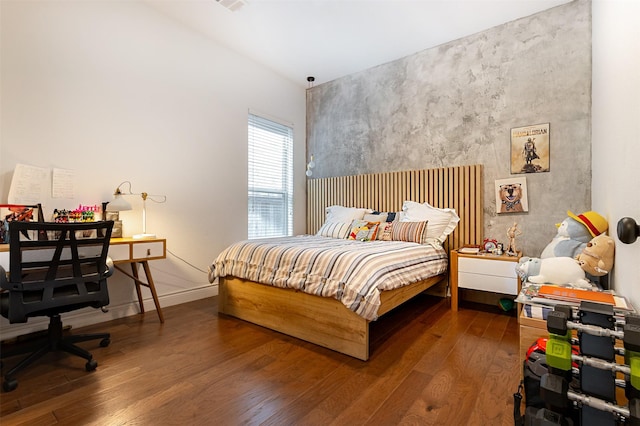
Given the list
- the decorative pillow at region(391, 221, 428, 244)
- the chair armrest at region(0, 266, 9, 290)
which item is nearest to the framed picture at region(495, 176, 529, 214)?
the decorative pillow at region(391, 221, 428, 244)

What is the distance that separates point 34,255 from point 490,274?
348 cm

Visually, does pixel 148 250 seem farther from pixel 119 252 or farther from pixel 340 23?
pixel 340 23

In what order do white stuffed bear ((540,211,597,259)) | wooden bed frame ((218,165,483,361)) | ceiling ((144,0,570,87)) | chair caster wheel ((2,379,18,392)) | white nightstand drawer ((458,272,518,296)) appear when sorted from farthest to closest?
A: ceiling ((144,0,570,87))
white nightstand drawer ((458,272,518,296))
white stuffed bear ((540,211,597,259))
wooden bed frame ((218,165,483,361))
chair caster wheel ((2,379,18,392))

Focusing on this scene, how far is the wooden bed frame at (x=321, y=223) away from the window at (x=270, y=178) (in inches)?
18.4

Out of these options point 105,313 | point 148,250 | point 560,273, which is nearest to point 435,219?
point 560,273

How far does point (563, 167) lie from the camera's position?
2861 millimetres

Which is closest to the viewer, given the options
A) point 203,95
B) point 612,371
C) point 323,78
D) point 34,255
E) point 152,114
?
point 612,371

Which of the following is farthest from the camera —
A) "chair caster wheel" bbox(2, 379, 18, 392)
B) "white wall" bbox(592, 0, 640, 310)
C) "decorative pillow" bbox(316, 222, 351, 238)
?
"decorative pillow" bbox(316, 222, 351, 238)

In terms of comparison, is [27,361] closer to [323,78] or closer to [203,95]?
[203,95]

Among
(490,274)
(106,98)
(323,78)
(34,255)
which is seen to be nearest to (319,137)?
(323,78)

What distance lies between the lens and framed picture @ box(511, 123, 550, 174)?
2.94 meters

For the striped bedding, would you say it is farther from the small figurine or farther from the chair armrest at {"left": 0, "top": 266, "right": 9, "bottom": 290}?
the chair armrest at {"left": 0, "top": 266, "right": 9, "bottom": 290}

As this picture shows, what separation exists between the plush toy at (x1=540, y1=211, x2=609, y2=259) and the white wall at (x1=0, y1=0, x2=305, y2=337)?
3.33 meters

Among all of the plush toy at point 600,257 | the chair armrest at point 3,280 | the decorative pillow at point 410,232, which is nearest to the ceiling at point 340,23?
the decorative pillow at point 410,232
